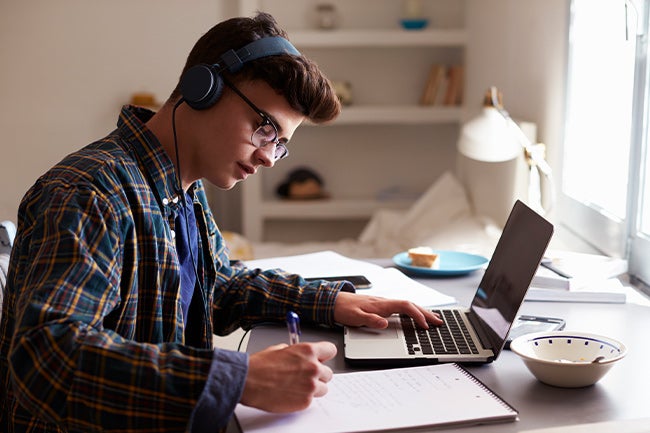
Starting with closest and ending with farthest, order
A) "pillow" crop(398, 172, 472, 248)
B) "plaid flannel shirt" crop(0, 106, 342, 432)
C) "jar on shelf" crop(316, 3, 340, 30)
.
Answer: "plaid flannel shirt" crop(0, 106, 342, 432) < "pillow" crop(398, 172, 472, 248) < "jar on shelf" crop(316, 3, 340, 30)

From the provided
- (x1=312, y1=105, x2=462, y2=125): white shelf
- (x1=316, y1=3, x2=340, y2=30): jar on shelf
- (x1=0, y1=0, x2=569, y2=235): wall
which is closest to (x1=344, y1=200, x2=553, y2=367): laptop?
(x1=312, y1=105, x2=462, y2=125): white shelf

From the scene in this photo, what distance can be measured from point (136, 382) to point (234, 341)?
1908 millimetres

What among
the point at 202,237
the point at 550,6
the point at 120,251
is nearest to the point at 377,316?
the point at 202,237

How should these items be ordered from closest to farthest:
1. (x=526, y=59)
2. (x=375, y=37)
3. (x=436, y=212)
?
(x=526, y=59), (x=436, y=212), (x=375, y=37)

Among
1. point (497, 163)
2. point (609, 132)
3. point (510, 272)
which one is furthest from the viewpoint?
point (497, 163)

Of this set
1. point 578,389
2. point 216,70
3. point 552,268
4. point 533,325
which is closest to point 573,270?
point 552,268

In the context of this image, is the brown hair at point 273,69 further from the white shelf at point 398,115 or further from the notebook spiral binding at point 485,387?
the white shelf at point 398,115

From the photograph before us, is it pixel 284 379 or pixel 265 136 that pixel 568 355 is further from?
pixel 265 136

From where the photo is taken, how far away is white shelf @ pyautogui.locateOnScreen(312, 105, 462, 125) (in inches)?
173

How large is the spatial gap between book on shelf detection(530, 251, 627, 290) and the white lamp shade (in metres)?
0.33

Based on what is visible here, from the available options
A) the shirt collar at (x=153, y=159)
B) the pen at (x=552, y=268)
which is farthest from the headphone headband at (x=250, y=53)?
the pen at (x=552, y=268)

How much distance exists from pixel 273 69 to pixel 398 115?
10.4 feet

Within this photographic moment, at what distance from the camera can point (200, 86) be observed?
4.02 ft

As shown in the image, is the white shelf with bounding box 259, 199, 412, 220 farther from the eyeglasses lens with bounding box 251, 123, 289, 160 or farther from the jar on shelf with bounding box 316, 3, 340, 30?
the eyeglasses lens with bounding box 251, 123, 289, 160
